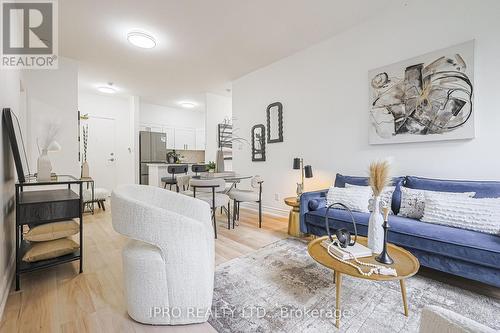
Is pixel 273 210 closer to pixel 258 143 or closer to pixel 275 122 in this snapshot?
pixel 258 143

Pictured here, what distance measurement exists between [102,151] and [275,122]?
4.93 m

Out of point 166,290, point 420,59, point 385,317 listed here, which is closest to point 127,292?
point 166,290

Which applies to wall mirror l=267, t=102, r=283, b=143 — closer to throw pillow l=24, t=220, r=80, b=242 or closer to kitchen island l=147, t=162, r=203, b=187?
kitchen island l=147, t=162, r=203, b=187

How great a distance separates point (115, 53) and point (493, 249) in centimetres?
524

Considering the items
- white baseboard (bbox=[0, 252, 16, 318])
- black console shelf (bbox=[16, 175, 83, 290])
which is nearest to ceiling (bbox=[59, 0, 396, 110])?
black console shelf (bbox=[16, 175, 83, 290])

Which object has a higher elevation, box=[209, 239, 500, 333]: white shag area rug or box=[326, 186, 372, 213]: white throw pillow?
box=[326, 186, 372, 213]: white throw pillow

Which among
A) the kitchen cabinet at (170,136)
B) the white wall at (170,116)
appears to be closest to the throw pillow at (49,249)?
the kitchen cabinet at (170,136)

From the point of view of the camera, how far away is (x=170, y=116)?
296 inches

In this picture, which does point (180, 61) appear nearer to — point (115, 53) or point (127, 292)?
point (115, 53)

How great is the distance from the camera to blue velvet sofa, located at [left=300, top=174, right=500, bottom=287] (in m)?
1.62

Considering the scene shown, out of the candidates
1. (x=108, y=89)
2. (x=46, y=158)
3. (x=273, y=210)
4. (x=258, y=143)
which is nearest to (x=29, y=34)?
(x=46, y=158)

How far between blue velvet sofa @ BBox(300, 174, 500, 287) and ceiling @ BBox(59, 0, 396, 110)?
7.32ft

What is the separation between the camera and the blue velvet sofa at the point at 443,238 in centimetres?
162

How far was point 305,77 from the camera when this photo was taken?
149 inches
